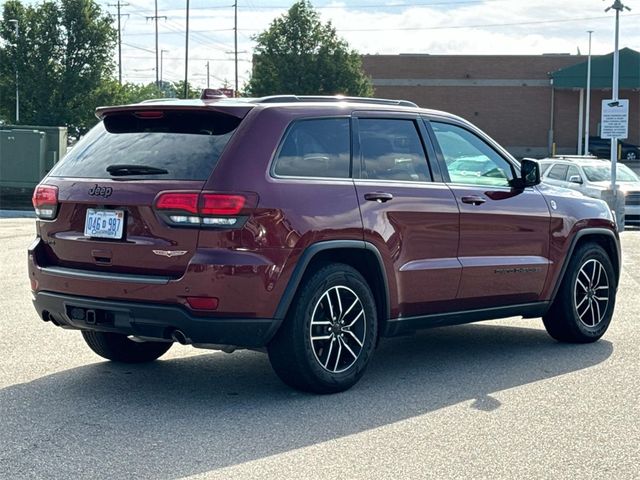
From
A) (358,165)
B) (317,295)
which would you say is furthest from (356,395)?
(358,165)

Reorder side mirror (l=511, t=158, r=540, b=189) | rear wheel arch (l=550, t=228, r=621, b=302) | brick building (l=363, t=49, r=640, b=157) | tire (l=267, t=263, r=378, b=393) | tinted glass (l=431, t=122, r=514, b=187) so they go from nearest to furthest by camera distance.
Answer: tire (l=267, t=263, r=378, b=393)
tinted glass (l=431, t=122, r=514, b=187)
side mirror (l=511, t=158, r=540, b=189)
rear wheel arch (l=550, t=228, r=621, b=302)
brick building (l=363, t=49, r=640, b=157)

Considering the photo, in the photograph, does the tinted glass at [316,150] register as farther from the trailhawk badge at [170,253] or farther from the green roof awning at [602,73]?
the green roof awning at [602,73]

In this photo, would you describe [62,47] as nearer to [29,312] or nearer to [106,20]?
[106,20]

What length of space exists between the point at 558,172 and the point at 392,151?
1927 centimetres

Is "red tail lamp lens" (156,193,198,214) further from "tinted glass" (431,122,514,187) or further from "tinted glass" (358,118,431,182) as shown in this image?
"tinted glass" (431,122,514,187)

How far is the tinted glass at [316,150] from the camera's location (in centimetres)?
631

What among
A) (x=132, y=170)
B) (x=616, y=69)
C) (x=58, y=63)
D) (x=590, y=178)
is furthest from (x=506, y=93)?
(x=132, y=170)

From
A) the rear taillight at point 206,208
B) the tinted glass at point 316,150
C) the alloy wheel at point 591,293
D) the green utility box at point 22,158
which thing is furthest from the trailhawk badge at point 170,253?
the green utility box at point 22,158

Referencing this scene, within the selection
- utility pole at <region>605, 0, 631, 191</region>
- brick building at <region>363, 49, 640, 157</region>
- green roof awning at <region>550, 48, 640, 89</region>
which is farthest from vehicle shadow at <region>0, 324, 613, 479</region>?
brick building at <region>363, 49, 640, 157</region>

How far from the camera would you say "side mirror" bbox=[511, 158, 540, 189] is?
780 cm

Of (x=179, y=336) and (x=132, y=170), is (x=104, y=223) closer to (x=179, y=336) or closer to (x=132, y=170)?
(x=132, y=170)

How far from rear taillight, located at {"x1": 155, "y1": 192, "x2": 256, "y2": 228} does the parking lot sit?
3.64ft

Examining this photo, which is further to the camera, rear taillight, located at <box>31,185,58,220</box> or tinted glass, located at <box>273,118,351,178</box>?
rear taillight, located at <box>31,185,58,220</box>

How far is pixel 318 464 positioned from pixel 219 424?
0.94 m
